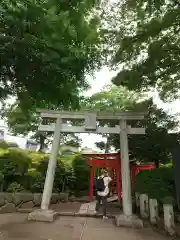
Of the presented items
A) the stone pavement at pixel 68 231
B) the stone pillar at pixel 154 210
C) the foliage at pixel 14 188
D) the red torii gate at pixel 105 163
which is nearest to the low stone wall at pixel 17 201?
the foliage at pixel 14 188

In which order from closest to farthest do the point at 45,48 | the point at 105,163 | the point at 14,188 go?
the point at 45,48, the point at 14,188, the point at 105,163

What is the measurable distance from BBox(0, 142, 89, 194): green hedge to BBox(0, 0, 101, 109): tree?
514cm

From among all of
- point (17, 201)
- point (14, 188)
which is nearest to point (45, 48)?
point (17, 201)

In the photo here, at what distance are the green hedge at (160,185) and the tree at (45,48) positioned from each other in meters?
3.69

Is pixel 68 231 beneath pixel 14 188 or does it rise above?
beneath

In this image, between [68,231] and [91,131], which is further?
[91,131]

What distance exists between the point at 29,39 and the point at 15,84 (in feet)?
5.51

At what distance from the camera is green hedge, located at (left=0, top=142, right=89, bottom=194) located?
36.6 feet

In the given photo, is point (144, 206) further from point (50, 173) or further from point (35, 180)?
point (35, 180)

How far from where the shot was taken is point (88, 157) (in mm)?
13305

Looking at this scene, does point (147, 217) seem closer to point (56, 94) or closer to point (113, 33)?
point (56, 94)

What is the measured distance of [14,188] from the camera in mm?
10703

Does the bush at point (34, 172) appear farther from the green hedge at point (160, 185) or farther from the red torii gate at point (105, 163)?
the green hedge at point (160, 185)

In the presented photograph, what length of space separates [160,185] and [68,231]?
3.06m
